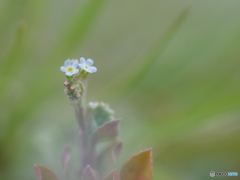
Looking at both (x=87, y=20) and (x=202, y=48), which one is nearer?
(x=87, y=20)

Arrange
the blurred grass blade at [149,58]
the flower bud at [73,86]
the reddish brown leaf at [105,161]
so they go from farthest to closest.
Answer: the blurred grass blade at [149,58], the reddish brown leaf at [105,161], the flower bud at [73,86]

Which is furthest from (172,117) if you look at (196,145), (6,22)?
(6,22)

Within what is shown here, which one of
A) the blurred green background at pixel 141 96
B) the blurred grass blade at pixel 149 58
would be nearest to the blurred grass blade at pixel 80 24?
the blurred green background at pixel 141 96

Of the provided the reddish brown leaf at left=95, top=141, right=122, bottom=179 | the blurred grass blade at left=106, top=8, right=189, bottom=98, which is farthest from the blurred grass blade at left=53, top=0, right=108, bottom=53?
the reddish brown leaf at left=95, top=141, right=122, bottom=179

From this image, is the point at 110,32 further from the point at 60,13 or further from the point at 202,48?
the point at 202,48

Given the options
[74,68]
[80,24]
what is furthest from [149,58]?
[74,68]

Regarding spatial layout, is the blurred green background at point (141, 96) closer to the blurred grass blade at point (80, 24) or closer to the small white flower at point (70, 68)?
the blurred grass blade at point (80, 24)

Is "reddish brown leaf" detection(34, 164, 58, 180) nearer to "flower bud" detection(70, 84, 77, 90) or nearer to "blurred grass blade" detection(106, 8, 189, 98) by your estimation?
"flower bud" detection(70, 84, 77, 90)
